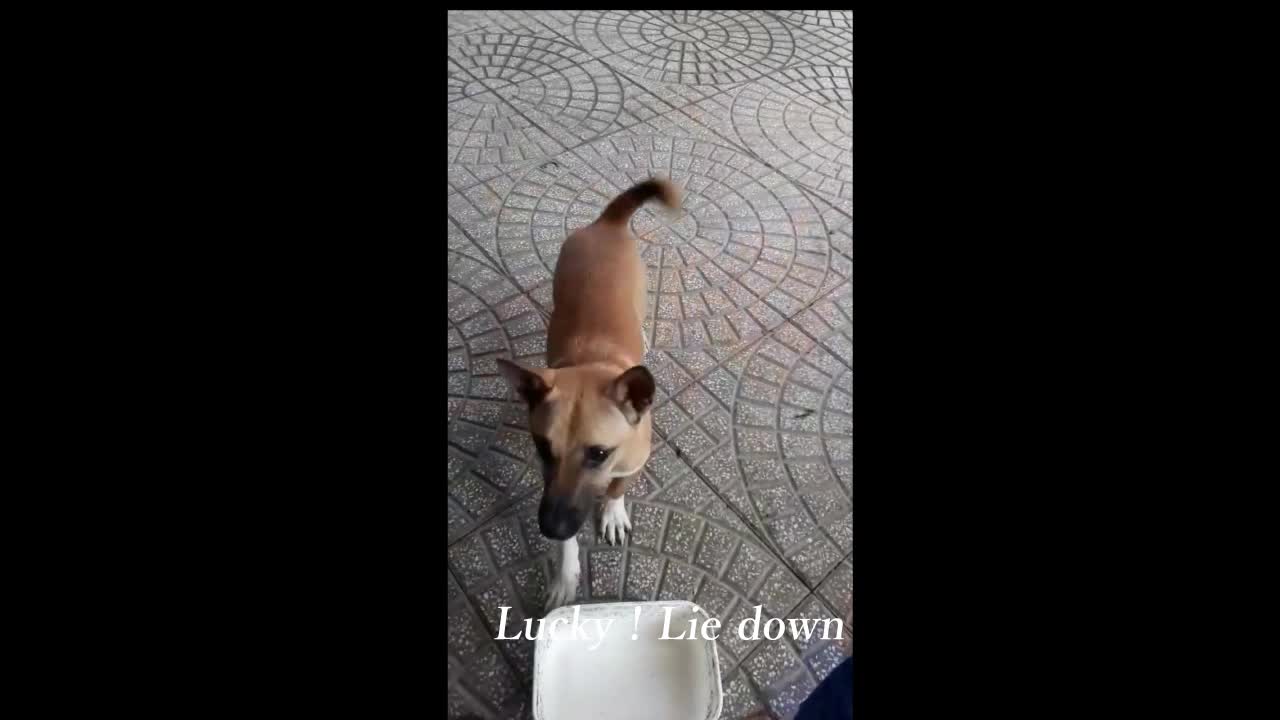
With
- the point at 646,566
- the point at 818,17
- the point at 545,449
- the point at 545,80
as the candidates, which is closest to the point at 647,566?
the point at 646,566

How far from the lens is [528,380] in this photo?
8.18 feet

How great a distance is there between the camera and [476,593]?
303 centimetres

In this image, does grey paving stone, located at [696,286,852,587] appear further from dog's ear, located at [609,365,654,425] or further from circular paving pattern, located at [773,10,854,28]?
circular paving pattern, located at [773,10,854,28]

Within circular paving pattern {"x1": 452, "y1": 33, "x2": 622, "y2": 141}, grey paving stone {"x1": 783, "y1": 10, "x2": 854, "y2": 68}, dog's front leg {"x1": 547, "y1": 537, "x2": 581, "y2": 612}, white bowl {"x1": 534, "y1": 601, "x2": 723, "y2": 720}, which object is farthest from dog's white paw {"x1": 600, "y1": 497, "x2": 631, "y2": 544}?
grey paving stone {"x1": 783, "y1": 10, "x2": 854, "y2": 68}

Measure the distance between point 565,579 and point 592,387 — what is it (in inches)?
35.7

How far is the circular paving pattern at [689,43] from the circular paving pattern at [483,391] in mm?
3031

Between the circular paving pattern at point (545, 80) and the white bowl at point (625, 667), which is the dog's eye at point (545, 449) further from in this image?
the circular paving pattern at point (545, 80)

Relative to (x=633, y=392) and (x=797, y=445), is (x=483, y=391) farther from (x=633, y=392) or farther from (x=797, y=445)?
(x=797, y=445)

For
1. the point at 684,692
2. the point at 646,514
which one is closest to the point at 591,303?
the point at 646,514

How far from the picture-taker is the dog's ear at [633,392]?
97.0 inches

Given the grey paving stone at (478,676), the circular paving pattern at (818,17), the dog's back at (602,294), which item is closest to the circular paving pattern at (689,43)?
the circular paving pattern at (818,17)
